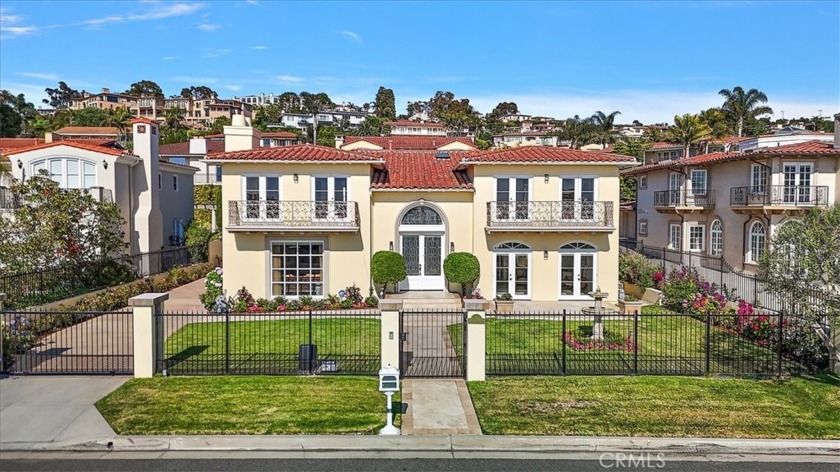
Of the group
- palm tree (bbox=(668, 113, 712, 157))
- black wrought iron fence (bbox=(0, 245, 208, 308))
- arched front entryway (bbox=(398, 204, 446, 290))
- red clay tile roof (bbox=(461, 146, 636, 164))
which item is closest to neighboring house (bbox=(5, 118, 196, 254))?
black wrought iron fence (bbox=(0, 245, 208, 308))

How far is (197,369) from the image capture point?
1320 cm

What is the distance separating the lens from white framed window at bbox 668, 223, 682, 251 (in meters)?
35.1

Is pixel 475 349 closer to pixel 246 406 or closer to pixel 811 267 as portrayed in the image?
pixel 246 406

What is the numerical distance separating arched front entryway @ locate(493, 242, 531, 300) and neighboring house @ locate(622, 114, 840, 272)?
364 inches

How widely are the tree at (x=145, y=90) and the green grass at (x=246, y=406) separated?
5912 inches

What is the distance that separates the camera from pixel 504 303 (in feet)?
71.8

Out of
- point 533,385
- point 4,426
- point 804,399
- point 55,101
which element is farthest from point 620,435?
point 55,101

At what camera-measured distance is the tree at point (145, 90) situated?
488 feet

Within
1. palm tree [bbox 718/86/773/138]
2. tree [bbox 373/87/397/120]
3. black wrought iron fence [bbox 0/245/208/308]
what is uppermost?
tree [bbox 373/87/397/120]

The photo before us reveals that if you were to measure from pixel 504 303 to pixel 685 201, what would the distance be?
55.0ft

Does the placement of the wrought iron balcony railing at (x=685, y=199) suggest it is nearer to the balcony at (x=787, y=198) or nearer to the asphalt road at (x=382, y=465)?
the balcony at (x=787, y=198)

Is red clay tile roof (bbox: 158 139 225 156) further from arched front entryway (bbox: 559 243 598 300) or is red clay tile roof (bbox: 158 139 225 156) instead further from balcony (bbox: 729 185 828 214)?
balcony (bbox: 729 185 828 214)

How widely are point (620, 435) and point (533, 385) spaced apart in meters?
2.67

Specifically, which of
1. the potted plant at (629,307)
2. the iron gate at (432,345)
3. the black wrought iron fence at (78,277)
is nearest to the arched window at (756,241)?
the potted plant at (629,307)
